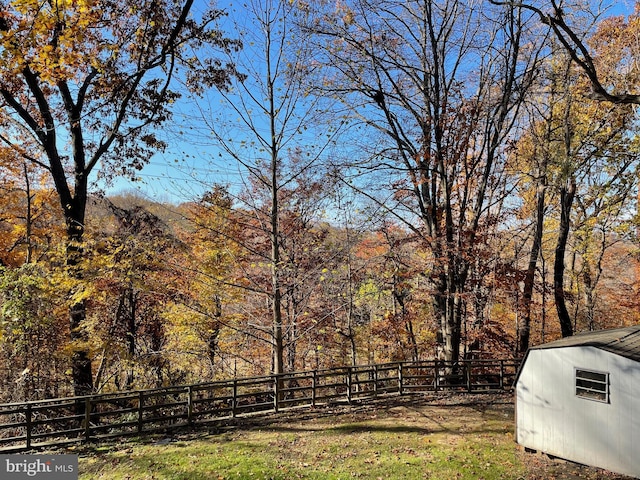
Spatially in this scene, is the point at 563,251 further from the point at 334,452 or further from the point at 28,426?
the point at 28,426

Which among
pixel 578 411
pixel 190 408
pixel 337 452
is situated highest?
pixel 578 411

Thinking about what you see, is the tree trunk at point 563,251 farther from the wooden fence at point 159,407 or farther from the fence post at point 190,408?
the fence post at point 190,408

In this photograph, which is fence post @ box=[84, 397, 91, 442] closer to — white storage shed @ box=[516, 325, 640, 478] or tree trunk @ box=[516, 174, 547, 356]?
white storage shed @ box=[516, 325, 640, 478]

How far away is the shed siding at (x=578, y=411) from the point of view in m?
6.51

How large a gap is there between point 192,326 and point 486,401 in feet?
32.8

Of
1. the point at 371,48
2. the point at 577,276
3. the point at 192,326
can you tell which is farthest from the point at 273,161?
the point at 577,276

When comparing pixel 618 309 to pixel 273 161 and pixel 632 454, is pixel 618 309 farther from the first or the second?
pixel 273 161

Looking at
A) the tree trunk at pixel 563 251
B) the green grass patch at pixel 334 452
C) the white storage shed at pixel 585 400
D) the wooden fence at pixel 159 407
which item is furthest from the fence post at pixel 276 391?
the tree trunk at pixel 563 251

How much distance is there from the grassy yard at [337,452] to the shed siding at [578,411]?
14.7 inches

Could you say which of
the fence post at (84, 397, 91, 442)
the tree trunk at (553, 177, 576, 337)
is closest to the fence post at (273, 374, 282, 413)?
the fence post at (84, 397, 91, 442)

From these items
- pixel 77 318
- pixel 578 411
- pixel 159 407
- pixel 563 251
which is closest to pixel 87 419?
pixel 159 407

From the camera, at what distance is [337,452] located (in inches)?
288

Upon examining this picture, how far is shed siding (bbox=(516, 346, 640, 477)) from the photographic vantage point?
651 cm

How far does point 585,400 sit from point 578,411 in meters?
0.26
